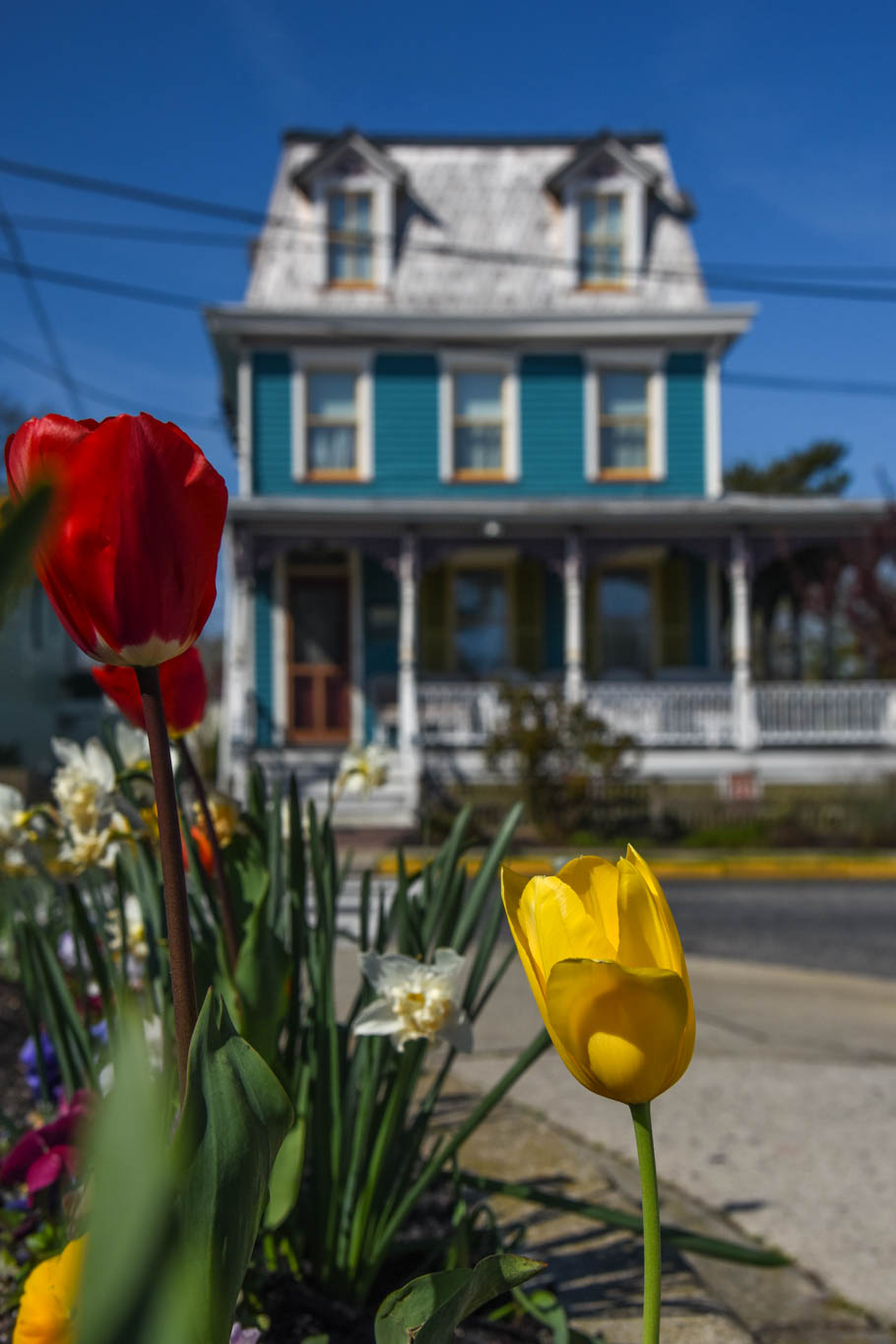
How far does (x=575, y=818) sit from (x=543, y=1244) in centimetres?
1159

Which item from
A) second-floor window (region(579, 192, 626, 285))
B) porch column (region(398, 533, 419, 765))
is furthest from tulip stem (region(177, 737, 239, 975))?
second-floor window (region(579, 192, 626, 285))

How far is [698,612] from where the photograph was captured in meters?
18.8

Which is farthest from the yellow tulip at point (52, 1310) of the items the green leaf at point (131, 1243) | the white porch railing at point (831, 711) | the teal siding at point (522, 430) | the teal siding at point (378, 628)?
the teal siding at point (522, 430)

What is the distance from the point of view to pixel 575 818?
13.8 metres

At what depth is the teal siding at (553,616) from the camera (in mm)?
18500

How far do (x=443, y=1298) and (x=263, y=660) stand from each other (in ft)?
57.3

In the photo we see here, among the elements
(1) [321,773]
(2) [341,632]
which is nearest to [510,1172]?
(1) [321,773]

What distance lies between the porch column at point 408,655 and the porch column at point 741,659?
442 centimetres

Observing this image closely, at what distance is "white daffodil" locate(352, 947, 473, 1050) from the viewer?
4.88 feet

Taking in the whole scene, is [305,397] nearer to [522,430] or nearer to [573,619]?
[522,430]

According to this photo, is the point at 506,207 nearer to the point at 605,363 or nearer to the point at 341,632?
the point at 605,363

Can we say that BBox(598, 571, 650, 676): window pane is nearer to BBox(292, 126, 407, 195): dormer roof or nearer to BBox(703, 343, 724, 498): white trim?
BBox(703, 343, 724, 498): white trim

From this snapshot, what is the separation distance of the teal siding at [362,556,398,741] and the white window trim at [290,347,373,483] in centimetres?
155

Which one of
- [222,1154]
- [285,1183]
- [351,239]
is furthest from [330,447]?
[222,1154]
